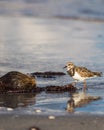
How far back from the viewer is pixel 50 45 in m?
14.6

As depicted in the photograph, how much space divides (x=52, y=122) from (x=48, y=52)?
21.2 feet

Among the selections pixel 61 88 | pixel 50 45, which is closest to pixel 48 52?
pixel 50 45

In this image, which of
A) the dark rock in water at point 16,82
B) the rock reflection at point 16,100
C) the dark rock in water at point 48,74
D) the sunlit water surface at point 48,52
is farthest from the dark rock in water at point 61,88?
the dark rock in water at point 48,74

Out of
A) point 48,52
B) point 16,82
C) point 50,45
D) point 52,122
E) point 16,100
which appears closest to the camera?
point 52,122

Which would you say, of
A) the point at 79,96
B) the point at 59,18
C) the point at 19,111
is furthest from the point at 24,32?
the point at 19,111

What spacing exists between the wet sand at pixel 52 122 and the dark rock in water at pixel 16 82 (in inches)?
72.8

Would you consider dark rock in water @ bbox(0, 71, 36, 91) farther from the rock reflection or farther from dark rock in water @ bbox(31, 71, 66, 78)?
dark rock in water @ bbox(31, 71, 66, 78)

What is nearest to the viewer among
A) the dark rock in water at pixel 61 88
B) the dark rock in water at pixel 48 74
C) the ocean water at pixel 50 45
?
the ocean water at pixel 50 45

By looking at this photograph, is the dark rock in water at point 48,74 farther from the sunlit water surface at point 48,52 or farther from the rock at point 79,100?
the rock at point 79,100

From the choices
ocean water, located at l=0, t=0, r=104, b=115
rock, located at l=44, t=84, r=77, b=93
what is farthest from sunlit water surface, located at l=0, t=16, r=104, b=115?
rock, located at l=44, t=84, r=77, b=93

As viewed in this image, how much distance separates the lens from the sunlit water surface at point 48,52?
8.12m

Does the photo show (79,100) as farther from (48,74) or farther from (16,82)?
(48,74)

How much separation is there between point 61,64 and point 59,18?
10.4 metres

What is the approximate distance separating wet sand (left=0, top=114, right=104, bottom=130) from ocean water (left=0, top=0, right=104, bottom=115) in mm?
307
